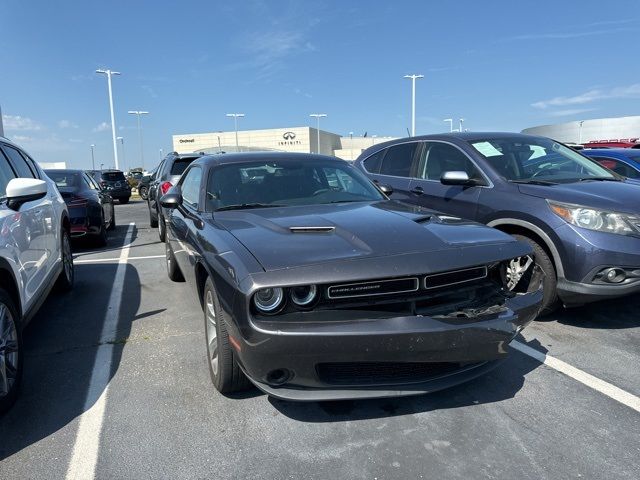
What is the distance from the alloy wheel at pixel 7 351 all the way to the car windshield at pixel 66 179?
6172 mm

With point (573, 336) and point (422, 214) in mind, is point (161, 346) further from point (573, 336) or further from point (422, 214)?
point (573, 336)

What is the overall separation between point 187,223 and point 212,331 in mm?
1246

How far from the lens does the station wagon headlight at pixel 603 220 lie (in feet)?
12.6

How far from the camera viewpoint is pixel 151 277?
20.7 feet

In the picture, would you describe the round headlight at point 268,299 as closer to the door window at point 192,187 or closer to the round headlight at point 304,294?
the round headlight at point 304,294

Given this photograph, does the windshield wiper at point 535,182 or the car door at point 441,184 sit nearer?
the windshield wiper at point 535,182

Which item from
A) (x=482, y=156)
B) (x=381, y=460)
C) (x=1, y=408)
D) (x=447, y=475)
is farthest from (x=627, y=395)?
(x=1, y=408)

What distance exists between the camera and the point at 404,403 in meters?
2.94

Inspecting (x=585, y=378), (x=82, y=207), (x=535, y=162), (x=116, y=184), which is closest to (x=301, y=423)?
(x=585, y=378)

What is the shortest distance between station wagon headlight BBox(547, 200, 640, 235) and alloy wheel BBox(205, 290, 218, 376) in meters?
2.91

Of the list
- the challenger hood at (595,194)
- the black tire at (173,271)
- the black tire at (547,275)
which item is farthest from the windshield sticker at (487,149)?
the black tire at (173,271)

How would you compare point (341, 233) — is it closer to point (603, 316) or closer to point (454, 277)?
point (454, 277)

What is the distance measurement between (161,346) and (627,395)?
10.9 ft

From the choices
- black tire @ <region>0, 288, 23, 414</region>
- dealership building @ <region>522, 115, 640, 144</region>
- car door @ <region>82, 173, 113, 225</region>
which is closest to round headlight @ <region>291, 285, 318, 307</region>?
black tire @ <region>0, 288, 23, 414</region>
